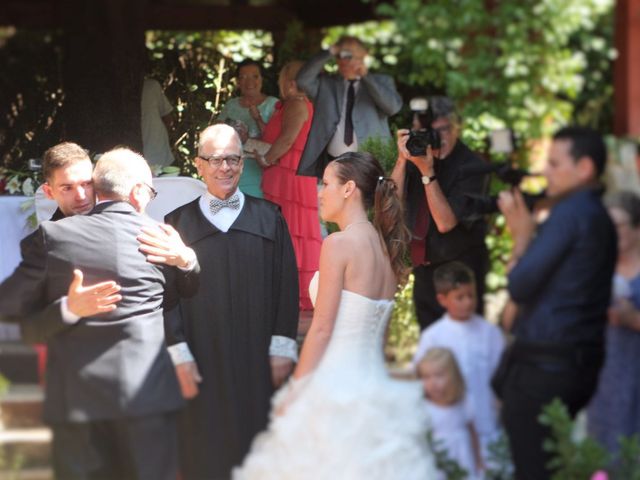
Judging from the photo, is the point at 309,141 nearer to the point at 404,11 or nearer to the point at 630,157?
the point at 404,11

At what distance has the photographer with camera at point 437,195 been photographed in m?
4.53

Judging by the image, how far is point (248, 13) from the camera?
7.92 metres

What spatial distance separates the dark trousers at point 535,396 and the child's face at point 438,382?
7.5 inches

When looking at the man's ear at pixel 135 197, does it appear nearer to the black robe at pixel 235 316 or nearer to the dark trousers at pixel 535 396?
the black robe at pixel 235 316

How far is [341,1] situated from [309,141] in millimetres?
1553

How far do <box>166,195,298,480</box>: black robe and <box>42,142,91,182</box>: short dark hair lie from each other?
1.30 feet

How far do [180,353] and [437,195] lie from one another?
3.54 feet

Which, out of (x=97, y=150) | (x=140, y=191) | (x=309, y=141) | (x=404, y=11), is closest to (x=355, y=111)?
(x=309, y=141)

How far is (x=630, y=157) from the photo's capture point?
4375 mm

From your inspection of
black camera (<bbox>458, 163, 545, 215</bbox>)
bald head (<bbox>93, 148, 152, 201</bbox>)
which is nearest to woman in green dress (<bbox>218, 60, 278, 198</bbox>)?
bald head (<bbox>93, 148, 152, 201</bbox>)

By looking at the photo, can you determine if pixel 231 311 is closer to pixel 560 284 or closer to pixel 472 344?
pixel 472 344

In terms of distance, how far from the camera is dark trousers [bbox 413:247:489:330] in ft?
14.7

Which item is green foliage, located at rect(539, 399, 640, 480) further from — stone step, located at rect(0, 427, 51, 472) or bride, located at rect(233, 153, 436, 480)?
stone step, located at rect(0, 427, 51, 472)

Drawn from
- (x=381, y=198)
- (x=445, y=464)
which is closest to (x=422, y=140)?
(x=381, y=198)
